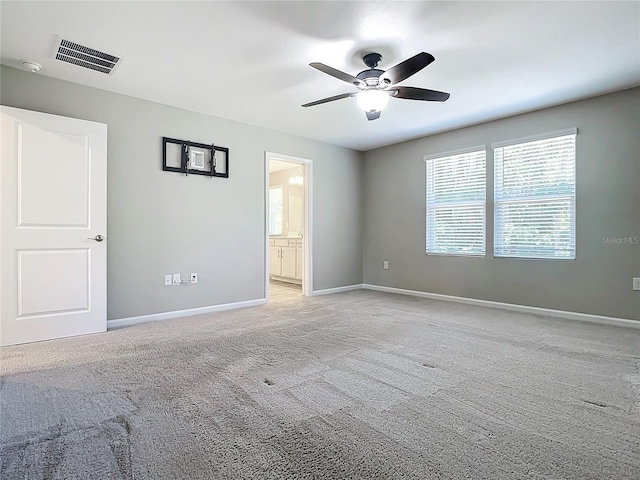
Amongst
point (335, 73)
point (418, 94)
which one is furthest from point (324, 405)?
point (418, 94)

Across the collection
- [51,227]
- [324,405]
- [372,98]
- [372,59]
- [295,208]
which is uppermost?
[372,59]

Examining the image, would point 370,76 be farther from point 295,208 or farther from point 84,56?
point 295,208

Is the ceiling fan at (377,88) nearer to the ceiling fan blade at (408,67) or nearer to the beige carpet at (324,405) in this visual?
the ceiling fan blade at (408,67)

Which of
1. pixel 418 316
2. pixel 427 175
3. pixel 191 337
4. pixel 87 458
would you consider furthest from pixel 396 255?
pixel 87 458

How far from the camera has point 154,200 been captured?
392 centimetres

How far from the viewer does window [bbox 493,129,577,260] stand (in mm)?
4027

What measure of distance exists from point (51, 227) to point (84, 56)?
151 centimetres

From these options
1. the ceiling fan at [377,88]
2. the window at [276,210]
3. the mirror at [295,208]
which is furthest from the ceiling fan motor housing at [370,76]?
the window at [276,210]

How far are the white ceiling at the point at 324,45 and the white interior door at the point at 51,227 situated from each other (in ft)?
1.91

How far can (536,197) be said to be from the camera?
424cm

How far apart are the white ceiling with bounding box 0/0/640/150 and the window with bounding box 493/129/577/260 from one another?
1.85 ft

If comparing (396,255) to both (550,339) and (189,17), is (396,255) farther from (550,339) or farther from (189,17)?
(189,17)

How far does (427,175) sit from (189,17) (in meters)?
3.97

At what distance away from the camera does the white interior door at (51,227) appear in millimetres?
2977
